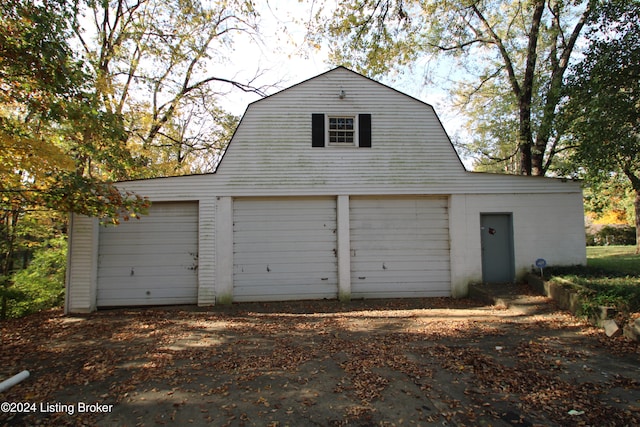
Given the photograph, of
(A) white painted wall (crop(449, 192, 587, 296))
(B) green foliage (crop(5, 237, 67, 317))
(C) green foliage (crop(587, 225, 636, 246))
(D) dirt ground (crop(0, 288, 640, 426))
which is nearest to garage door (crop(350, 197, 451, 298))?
(A) white painted wall (crop(449, 192, 587, 296))

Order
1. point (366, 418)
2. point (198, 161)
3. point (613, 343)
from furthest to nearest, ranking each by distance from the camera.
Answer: point (198, 161)
point (613, 343)
point (366, 418)

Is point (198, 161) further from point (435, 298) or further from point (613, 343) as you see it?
point (613, 343)

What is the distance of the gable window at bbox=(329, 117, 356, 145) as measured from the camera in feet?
31.6

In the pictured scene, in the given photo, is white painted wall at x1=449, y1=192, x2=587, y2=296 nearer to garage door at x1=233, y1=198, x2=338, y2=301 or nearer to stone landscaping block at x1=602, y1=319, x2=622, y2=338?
garage door at x1=233, y1=198, x2=338, y2=301

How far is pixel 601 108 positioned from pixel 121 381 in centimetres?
960

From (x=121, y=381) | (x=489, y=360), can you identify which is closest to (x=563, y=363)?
(x=489, y=360)

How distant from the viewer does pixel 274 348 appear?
537 centimetres

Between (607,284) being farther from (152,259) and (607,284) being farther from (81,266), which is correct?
(81,266)

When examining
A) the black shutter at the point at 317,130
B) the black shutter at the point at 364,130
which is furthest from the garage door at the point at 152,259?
the black shutter at the point at 364,130

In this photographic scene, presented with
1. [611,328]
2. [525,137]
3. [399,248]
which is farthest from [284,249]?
[525,137]

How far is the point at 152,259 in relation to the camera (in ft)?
29.6

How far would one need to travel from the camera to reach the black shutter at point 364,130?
951 centimetres

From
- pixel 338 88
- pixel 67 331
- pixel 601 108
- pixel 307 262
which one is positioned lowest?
pixel 67 331

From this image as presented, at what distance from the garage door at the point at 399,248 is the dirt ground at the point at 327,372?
2229 millimetres
